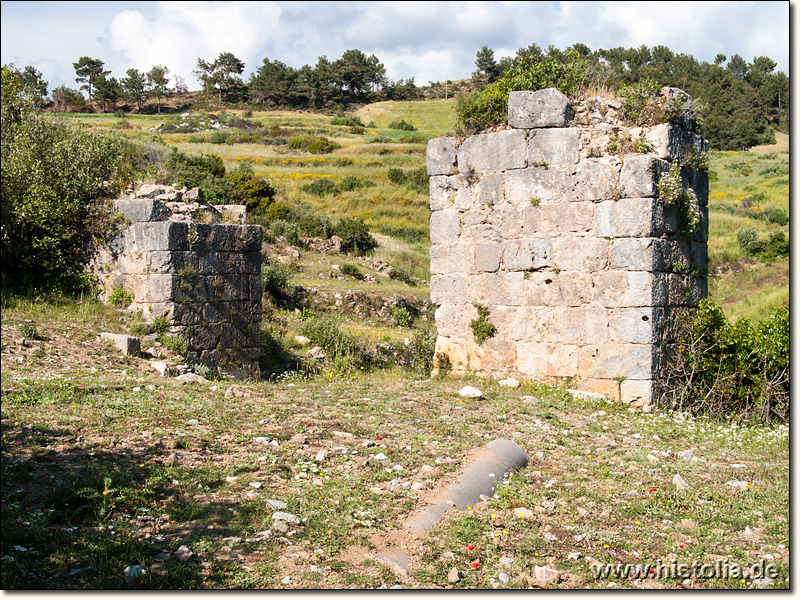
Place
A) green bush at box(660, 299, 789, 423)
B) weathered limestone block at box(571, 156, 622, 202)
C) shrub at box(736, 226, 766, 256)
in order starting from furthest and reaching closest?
shrub at box(736, 226, 766, 256) → weathered limestone block at box(571, 156, 622, 202) → green bush at box(660, 299, 789, 423)

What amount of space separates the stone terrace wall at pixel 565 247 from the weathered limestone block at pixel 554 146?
0.01 m

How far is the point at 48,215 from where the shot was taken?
10906 millimetres

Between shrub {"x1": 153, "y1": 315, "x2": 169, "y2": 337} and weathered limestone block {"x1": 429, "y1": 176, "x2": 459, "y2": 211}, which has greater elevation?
weathered limestone block {"x1": 429, "y1": 176, "x2": 459, "y2": 211}

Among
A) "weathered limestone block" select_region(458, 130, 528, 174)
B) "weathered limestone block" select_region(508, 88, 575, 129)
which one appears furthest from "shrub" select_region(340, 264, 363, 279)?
"weathered limestone block" select_region(508, 88, 575, 129)

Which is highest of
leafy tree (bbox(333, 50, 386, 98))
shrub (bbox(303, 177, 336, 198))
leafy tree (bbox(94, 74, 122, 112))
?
leafy tree (bbox(333, 50, 386, 98))

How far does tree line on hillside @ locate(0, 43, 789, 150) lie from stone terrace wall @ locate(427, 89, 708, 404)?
23.8 meters

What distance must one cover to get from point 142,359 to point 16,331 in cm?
155

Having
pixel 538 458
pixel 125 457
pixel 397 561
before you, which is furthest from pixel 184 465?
pixel 538 458

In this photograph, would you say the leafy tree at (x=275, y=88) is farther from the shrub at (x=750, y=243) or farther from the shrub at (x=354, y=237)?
the shrub at (x=750, y=243)

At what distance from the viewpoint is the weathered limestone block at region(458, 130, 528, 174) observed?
30.6 ft

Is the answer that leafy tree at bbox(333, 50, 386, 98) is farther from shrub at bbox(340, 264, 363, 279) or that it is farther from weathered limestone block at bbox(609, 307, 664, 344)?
weathered limestone block at bbox(609, 307, 664, 344)

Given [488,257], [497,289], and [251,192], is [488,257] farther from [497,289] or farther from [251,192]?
[251,192]

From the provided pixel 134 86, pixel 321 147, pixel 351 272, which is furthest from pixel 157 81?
pixel 351 272

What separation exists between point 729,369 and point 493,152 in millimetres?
4143
